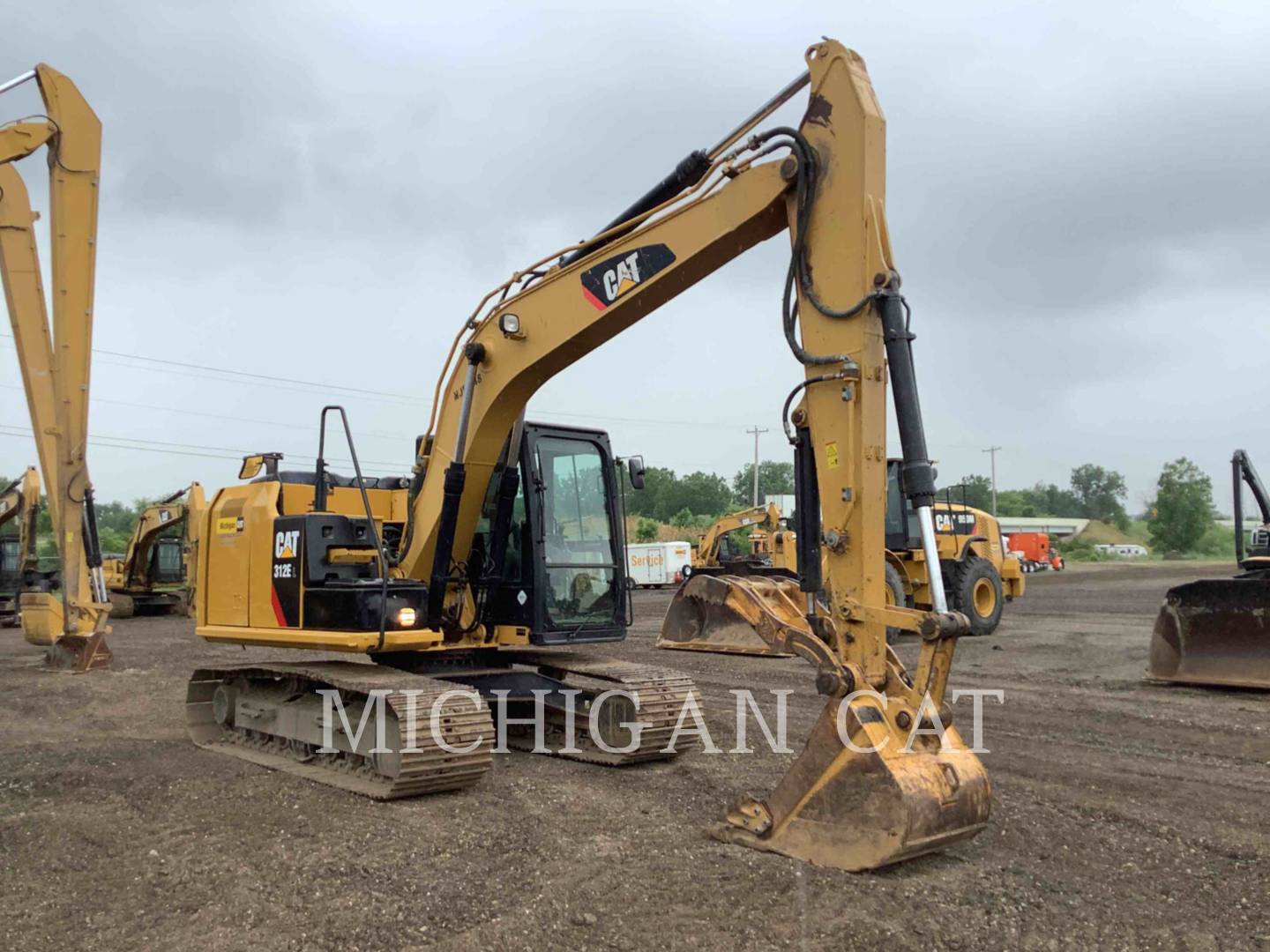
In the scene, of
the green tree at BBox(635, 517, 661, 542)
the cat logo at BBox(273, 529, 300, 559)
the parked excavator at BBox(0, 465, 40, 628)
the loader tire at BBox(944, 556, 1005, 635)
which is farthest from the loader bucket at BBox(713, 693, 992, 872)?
the green tree at BBox(635, 517, 661, 542)

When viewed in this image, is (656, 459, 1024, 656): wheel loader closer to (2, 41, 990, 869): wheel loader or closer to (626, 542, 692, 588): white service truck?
(2, 41, 990, 869): wheel loader

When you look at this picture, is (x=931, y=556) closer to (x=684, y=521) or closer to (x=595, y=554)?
(x=595, y=554)

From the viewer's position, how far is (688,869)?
5250 mm

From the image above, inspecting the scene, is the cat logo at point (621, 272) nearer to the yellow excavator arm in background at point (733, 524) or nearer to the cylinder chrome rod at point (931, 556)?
the cylinder chrome rod at point (931, 556)

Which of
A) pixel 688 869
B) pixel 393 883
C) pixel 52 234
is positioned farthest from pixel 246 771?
pixel 52 234

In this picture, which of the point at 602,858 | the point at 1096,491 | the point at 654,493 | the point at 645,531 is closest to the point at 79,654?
the point at 602,858

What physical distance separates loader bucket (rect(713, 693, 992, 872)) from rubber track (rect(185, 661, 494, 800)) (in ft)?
7.20

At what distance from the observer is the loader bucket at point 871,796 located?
15.9 ft

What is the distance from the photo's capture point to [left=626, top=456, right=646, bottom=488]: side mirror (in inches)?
326

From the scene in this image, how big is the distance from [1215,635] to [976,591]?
6.14m

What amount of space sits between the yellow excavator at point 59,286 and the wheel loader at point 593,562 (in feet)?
16.8

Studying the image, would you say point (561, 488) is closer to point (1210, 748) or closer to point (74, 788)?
point (74, 788)

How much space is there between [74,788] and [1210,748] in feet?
26.3

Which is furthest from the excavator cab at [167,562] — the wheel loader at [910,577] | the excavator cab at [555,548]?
the excavator cab at [555,548]
